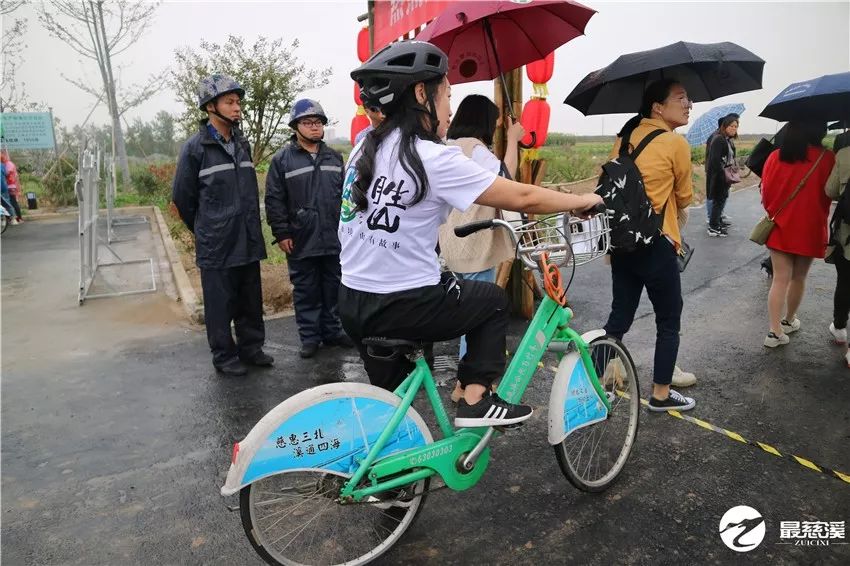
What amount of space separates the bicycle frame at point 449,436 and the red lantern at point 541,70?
3283mm

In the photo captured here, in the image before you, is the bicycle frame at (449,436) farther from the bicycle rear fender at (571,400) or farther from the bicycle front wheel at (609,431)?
the bicycle front wheel at (609,431)

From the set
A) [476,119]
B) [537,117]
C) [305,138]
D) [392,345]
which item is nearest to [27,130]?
[305,138]

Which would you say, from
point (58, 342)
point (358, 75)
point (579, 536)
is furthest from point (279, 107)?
point (579, 536)

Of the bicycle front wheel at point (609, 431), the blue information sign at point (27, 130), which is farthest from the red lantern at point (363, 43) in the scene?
the blue information sign at point (27, 130)

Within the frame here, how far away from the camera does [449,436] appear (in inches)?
98.4

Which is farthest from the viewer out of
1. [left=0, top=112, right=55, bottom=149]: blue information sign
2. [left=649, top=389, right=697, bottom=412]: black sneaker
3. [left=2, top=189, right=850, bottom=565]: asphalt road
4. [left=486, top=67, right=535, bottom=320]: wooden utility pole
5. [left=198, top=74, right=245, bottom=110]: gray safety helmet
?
[left=0, top=112, right=55, bottom=149]: blue information sign

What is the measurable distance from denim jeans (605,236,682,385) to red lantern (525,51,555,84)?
2440mm

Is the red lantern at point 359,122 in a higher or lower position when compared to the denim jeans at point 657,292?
higher

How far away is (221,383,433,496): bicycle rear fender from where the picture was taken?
211cm

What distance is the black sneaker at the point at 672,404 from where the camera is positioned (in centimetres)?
370

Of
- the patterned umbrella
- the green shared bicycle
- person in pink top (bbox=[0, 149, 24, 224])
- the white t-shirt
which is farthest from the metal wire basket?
person in pink top (bbox=[0, 149, 24, 224])

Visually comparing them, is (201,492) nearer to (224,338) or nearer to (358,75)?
(224,338)

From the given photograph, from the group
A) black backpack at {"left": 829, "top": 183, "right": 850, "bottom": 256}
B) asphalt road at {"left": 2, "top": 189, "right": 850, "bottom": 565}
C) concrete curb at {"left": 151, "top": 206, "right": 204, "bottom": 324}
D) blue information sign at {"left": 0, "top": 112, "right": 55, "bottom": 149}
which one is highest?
blue information sign at {"left": 0, "top": 112, "right": 55, "bottom": 149}

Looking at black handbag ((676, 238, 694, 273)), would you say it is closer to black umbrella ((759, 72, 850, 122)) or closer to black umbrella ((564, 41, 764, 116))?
black umbrella ((564, 41, 764, 116))
